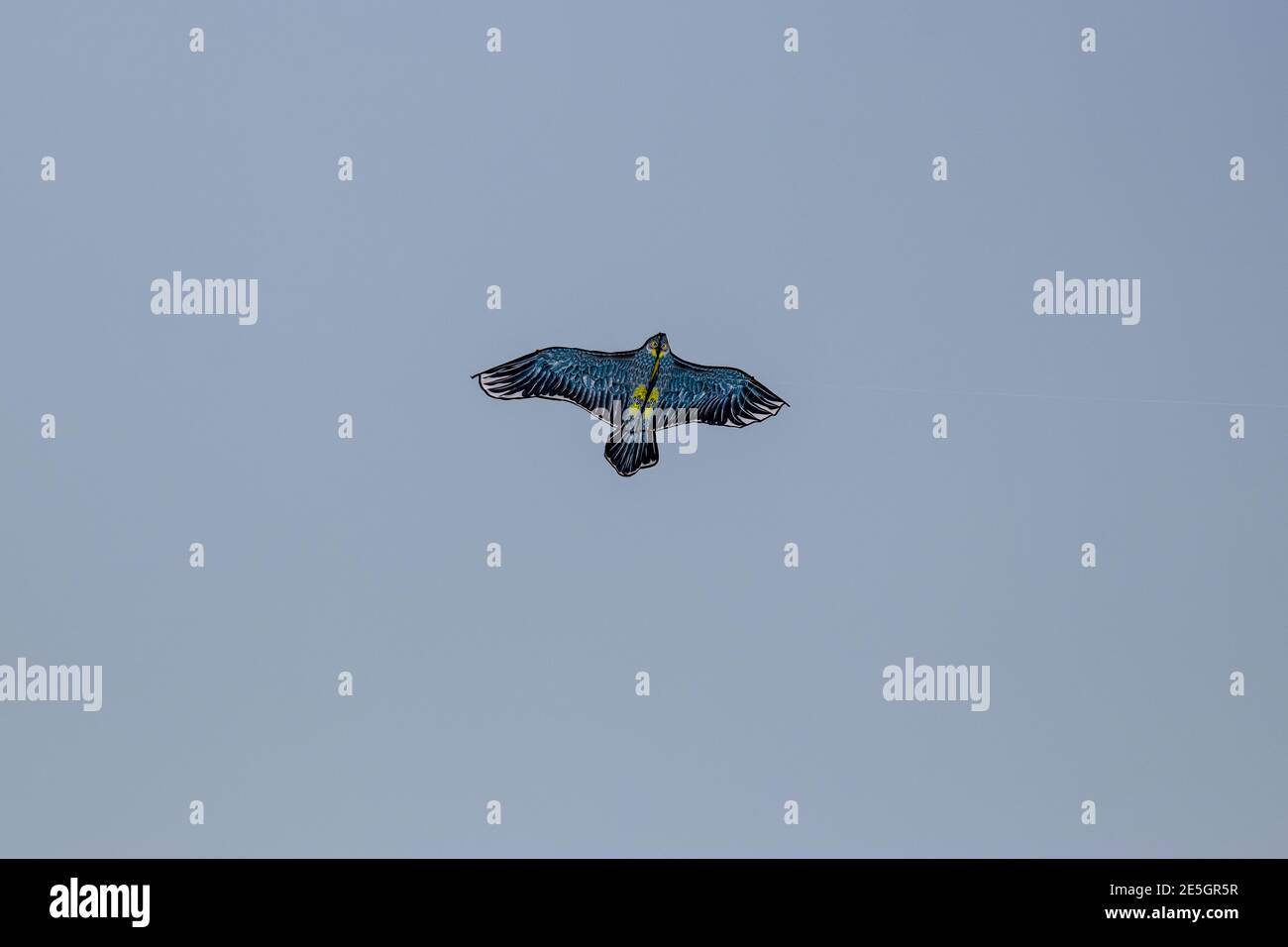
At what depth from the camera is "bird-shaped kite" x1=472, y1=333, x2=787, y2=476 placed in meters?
13.6

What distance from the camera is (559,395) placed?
1373cm

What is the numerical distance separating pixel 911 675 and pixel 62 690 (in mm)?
8926

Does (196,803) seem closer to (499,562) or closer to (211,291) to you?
(499,562)

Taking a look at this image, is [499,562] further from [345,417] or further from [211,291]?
[211,291]

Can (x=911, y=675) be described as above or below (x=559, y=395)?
below

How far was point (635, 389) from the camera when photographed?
13703mm

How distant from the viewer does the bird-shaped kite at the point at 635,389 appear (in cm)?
1358

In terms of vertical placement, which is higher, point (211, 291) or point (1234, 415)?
point (211, 291)

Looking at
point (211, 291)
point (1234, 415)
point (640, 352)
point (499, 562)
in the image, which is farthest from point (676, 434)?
point (1234, 415)

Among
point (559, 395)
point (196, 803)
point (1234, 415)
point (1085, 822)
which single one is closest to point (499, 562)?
point (559, 395)
